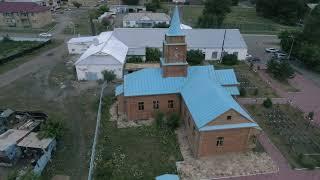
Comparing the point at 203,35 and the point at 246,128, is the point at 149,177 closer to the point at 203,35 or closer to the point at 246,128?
the point at 246,128

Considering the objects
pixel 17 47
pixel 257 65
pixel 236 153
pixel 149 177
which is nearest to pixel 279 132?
pixel 236 153

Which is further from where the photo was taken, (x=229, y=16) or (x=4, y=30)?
(x=229, y=16)

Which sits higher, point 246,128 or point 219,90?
point 219,90

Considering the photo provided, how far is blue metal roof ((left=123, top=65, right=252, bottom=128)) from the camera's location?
1005 inches

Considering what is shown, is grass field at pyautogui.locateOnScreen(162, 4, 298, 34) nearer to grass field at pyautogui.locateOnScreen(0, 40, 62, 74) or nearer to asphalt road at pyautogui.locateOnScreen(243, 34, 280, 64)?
asphalt road at pyautogui.locateOnScreen(243, 34, 280, 64)

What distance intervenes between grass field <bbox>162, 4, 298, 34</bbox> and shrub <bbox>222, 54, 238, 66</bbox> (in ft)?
81.1

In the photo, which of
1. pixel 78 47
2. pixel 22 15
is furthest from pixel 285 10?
pixel 22 15

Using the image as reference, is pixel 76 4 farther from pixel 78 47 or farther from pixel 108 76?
pixel 108 76

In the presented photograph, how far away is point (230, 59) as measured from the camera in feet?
162

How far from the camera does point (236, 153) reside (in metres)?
27.1

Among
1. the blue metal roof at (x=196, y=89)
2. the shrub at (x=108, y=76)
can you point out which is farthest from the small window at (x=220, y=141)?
the shrub at (x=108, y=76)

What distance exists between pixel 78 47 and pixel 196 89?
3058 centimetres

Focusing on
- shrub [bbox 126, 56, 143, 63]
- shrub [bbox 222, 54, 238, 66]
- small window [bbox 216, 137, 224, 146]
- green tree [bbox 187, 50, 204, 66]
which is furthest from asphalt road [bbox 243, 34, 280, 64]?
small window [bbox 216, 137, 224, 146]

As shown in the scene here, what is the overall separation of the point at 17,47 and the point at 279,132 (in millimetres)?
50469
